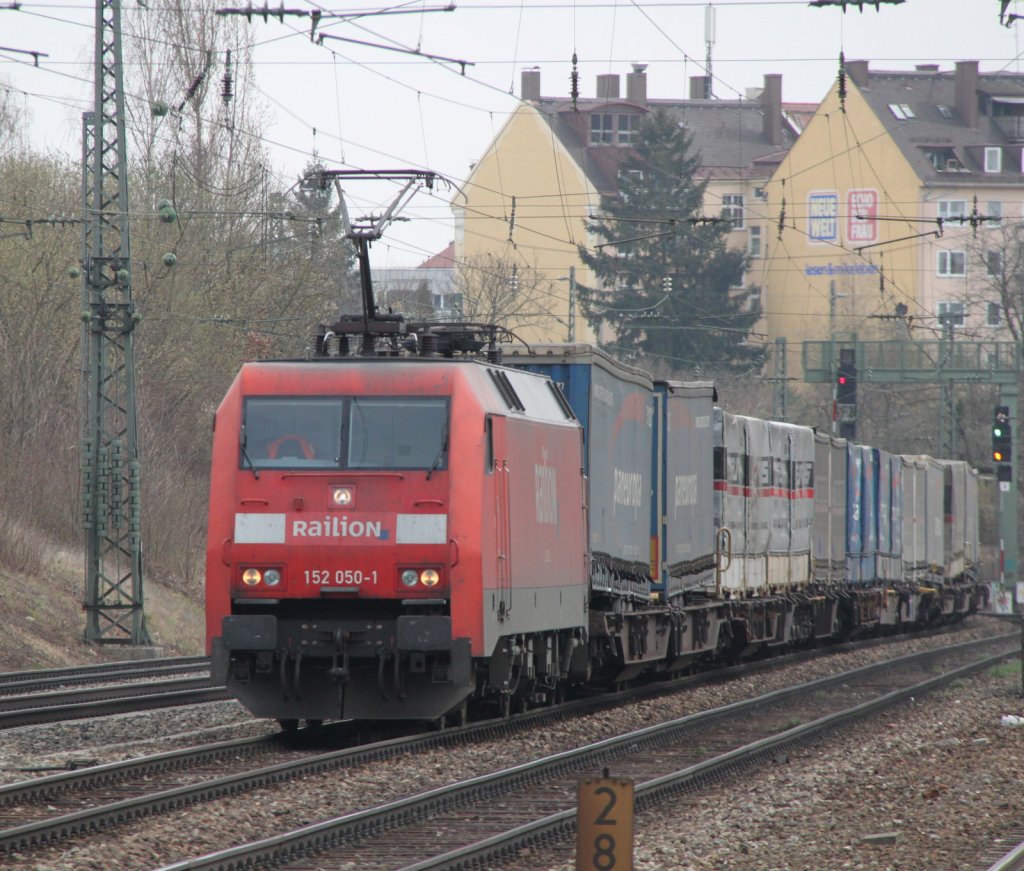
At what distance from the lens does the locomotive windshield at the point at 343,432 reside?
1402 cm

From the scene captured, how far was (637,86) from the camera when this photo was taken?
9031 centimetres

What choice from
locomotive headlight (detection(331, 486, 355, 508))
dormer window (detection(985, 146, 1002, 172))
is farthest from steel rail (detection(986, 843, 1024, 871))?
dormer window (detection(985, 146, 1002, 172))

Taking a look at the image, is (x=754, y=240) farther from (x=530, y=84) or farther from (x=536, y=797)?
(x=536, y=797)

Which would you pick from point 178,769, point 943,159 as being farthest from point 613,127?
point 178,769

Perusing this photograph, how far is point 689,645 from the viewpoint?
2216cm

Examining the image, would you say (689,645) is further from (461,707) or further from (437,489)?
(437,489)

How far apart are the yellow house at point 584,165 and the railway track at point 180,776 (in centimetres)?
5942

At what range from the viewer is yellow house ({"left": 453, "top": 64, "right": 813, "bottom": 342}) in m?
80.8

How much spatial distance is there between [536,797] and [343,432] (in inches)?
139

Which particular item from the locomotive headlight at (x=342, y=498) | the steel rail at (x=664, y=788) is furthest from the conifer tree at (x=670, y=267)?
the locomotive headlight at (x=342, y=498)

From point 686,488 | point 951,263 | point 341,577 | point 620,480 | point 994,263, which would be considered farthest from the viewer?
point 951,263

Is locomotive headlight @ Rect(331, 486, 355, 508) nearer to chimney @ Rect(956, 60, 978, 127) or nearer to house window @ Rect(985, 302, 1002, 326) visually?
house window @ Rect(985, 302, 1002, 326)

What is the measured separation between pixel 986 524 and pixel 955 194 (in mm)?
22245

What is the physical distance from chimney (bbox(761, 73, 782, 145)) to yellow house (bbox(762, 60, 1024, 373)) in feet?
19.5
